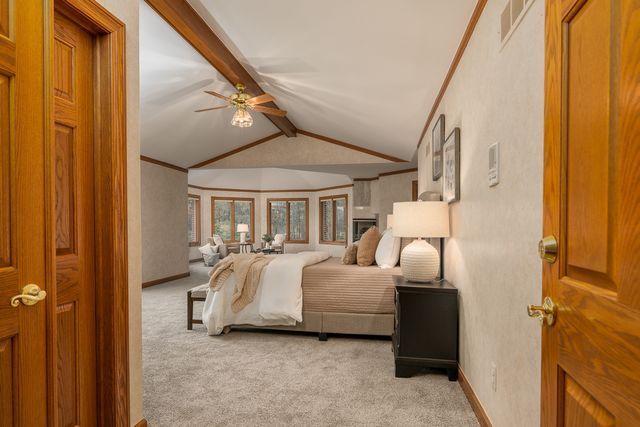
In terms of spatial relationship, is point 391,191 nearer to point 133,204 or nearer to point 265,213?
point 265,213

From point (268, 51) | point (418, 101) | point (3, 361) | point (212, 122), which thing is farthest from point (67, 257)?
point (212, 122)

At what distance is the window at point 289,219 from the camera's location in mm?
11805

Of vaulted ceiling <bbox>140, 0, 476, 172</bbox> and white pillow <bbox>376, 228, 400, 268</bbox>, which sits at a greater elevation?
vaulted ceiling <bbox>140, 0, 476, 172</bbox>

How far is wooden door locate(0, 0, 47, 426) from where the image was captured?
115 centimetres

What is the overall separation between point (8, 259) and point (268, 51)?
9.60 feet

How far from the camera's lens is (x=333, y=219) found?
11078 millimetres

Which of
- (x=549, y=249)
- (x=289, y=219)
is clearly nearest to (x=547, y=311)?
(x=549, y=249)

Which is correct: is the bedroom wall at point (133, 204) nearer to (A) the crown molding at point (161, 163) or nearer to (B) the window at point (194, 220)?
(A) the crown molding at point (161, 163)

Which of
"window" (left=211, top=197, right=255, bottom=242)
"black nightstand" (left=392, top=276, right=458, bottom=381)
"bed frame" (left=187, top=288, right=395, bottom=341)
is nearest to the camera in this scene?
"black nightstand" (left=392, top=276, right=458, bottom=381)

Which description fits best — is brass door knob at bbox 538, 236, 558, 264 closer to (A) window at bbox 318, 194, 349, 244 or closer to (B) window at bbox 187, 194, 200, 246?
(A) window at bbox 318, 194, 349, 244

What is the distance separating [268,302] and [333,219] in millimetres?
7423

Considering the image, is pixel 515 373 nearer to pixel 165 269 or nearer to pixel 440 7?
pixel 440 7

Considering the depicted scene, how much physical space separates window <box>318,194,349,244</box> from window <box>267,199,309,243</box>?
1.93ft

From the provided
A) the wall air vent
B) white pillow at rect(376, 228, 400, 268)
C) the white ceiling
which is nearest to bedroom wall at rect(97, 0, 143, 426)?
the white ceiling
